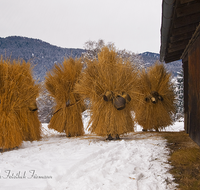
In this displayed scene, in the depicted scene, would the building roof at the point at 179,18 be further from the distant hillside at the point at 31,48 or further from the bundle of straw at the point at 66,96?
the distant hillside at the point at 31,48

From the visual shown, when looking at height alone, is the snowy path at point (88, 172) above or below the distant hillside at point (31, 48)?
below

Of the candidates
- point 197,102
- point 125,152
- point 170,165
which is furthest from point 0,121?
point 197,102

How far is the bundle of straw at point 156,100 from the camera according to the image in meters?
5.86

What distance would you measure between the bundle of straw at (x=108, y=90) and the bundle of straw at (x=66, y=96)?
40.6 inches

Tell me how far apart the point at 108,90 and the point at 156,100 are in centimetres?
224

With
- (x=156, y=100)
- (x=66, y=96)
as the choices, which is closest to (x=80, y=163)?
(x=66, y=96)

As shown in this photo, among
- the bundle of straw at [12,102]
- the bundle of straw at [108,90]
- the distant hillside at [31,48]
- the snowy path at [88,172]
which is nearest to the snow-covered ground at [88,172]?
the snowy path at [88,172]

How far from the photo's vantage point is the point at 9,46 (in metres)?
70.4

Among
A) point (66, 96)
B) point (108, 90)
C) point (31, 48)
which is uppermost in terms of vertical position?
point (31, 48)

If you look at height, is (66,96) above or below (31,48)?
below

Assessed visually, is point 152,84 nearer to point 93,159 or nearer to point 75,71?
point 75,71

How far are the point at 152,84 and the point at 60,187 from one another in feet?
15.7

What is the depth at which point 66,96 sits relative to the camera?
17.1 feet

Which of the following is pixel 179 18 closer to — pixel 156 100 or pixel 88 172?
pixel 88 172
